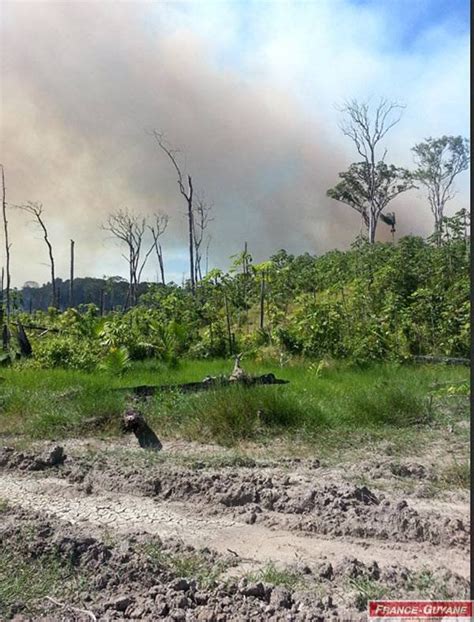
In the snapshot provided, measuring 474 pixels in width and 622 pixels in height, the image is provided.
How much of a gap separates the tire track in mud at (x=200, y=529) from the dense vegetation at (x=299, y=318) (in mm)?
5961

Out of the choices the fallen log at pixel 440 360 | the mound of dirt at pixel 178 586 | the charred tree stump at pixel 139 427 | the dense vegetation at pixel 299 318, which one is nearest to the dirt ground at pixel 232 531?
the mound of dirt at pixel 178 586

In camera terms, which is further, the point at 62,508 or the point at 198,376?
the point at 198,376

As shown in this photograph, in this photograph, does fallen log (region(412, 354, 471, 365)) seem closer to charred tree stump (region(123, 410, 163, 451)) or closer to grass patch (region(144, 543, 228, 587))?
charred tree stump (region(123, 410, 163, 451))

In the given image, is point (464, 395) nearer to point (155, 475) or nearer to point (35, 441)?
point (155, 475)

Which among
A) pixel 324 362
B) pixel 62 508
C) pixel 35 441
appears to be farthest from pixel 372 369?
pixel 62 508

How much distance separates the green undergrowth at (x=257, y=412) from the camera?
5.45 metres

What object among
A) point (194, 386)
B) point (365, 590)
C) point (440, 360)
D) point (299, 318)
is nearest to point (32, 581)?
point (365, 590)

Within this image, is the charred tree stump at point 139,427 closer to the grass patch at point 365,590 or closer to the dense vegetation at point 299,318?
the grass patch at point 365,590

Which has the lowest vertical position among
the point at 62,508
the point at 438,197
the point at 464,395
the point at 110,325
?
the point at 62,508

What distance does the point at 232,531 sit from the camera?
338 centimetres

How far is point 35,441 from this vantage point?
5590mm

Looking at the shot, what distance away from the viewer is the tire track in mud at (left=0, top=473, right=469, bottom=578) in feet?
9.57

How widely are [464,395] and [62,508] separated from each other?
4371 mm

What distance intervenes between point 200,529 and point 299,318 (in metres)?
7.95
